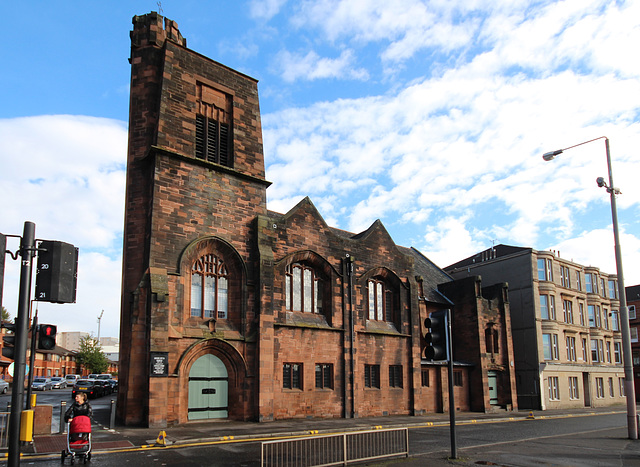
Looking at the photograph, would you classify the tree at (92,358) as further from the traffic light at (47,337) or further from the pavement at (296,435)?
the traffic light at (47,337)

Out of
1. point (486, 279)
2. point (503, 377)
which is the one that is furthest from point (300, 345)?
point (486, 279)

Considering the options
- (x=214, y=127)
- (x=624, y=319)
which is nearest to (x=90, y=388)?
(x=214, y=127)

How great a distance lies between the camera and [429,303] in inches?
1342

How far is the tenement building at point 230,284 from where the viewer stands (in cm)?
2069

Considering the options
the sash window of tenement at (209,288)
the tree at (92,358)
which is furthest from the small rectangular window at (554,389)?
the tree at (92,358)

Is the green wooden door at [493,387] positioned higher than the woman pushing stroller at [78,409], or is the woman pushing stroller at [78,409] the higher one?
the woman pushing stroller at [78,409]

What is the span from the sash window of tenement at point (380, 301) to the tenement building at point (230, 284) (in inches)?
3.2

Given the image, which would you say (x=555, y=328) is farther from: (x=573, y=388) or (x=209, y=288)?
(x=209, y=288)

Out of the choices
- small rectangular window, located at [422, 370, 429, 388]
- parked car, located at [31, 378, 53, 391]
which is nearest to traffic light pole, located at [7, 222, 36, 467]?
small rectangular window, located at [422, 370, 429, 388]

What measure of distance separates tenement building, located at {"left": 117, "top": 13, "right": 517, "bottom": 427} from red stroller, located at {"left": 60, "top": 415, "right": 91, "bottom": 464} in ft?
21.7

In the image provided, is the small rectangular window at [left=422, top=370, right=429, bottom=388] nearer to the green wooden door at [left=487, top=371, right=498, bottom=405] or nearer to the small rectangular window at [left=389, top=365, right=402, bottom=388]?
the small rectangular window at [left=389, top=365, right=402, bottom=388]

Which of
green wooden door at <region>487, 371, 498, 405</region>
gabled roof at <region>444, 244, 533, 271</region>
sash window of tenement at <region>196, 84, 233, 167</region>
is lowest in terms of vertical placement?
green wooden door at <region>487, 371, 498, 405</region>

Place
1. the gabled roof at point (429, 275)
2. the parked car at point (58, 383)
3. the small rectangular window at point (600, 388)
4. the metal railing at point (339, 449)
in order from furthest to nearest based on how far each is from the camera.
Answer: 1. the parked car at point (58, 383)
2. the small rectangular window at point (600, 388)
3. the gabled roof at point (429, 275)
4. the metal railing at point (339, 449)

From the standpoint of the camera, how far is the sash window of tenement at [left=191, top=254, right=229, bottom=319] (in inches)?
872
